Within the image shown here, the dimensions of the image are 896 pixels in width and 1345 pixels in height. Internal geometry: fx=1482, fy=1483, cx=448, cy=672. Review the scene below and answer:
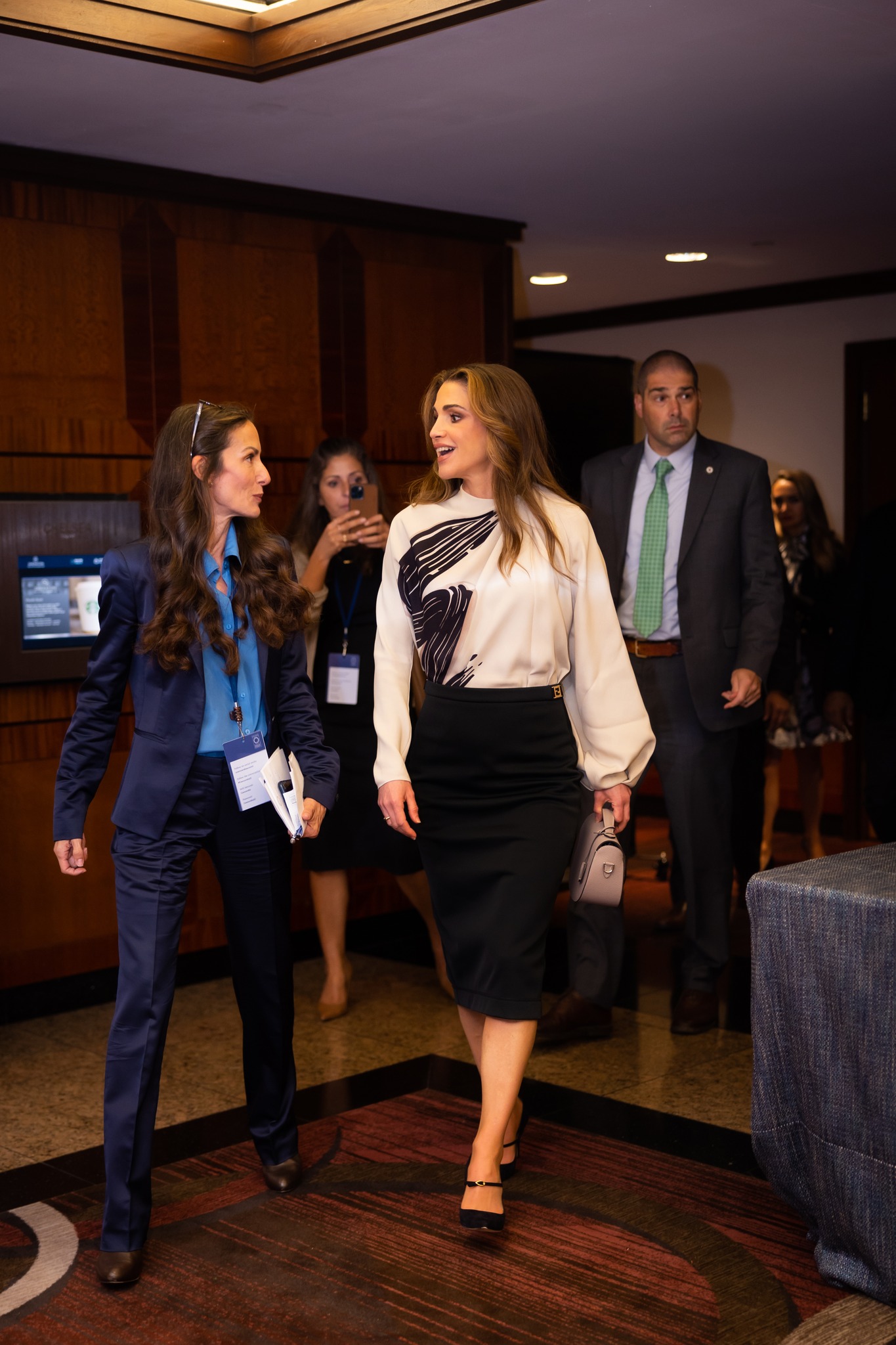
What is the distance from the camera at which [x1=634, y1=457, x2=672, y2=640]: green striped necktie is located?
4.38m

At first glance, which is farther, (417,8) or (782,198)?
(782,198)

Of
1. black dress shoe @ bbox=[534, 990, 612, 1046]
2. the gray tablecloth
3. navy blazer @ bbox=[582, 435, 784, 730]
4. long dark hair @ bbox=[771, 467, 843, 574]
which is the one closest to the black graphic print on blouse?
the gray tablecloth

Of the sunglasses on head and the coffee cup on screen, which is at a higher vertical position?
the sunglasses on head

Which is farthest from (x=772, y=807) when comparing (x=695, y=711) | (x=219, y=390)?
(x=219, y=390)

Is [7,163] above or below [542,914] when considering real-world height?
above

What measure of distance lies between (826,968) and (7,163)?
11.4 feet

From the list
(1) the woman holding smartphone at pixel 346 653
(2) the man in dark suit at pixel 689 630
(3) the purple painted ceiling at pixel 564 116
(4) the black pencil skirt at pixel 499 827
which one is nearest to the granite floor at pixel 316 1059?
(2) the man in dark suit at pixel 689 630

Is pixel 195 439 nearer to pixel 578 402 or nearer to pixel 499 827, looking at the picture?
pixel 499 827

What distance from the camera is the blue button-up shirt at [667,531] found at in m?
4.39

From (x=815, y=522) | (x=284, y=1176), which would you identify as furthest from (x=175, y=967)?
(x=815, y=522)

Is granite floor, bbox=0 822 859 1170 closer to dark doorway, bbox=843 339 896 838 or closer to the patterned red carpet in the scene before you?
the patterned red carpet

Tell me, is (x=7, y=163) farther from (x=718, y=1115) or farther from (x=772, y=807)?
(x=772, y=807)

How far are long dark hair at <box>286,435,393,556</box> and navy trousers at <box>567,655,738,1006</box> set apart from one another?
3.28 feet

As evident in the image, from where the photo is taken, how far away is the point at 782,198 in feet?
18.2
